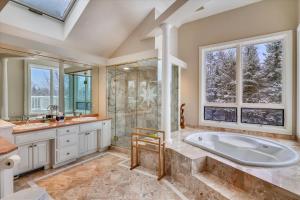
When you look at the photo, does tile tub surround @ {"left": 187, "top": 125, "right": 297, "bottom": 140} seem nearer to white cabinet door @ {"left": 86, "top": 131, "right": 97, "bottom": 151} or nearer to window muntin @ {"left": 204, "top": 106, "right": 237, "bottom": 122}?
window muntin @ {"left": 204, "top": 106, "right": 237, "bottom": 122}

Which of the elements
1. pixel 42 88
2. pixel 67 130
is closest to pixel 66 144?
pixel 67 130

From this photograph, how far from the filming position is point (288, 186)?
60.2 inches

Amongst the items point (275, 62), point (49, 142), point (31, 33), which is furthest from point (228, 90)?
point (31, 33)

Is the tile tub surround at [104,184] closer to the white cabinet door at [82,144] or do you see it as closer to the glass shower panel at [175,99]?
the white cabinet door at [82,144]

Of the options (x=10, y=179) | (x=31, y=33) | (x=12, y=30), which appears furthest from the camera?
(x=31, y=33)

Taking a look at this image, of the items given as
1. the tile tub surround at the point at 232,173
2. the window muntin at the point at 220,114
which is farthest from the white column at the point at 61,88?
the window muntin at the point at 220,114

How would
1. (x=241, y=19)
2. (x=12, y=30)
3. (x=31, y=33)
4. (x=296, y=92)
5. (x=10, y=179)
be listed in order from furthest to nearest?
(x=241, y=19), (x=296, y=92), (x=31, y=33), (x=12, y=30), (x=10, y=179)

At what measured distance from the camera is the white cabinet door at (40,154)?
2.61 metres

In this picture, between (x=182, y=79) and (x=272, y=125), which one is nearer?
(x=272, y=125)

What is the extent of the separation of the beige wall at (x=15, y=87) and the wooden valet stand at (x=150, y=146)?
2083mm

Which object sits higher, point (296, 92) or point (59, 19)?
point (59, 19)

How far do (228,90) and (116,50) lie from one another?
2.89m

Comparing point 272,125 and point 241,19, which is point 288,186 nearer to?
point 272,125

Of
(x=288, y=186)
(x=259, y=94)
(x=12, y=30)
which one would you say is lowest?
(x=288, y=186)
